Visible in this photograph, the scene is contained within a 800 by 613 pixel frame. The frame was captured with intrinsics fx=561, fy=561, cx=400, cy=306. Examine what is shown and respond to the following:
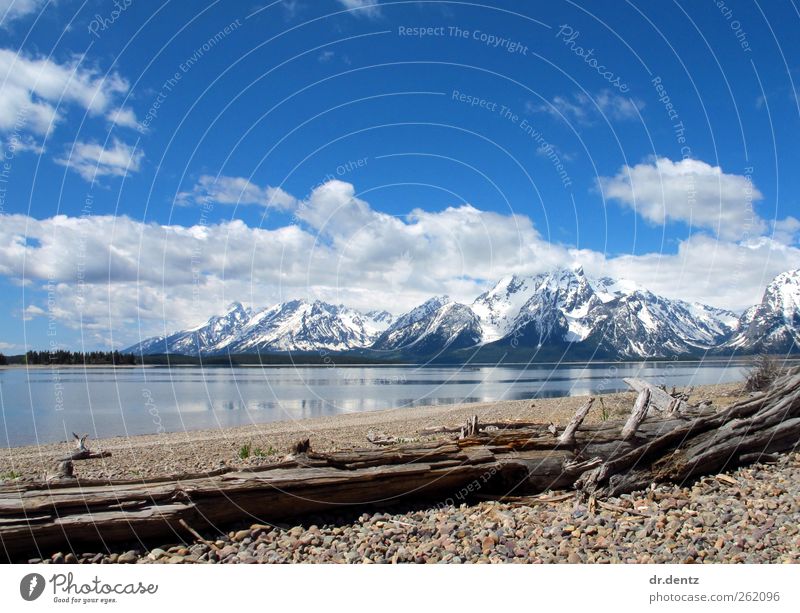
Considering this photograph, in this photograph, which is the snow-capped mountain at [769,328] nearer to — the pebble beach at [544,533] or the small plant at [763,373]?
the small plant at [763,373]

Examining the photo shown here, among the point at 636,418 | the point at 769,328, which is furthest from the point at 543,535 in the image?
the point at 769,328

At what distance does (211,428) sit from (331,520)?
30.1 m

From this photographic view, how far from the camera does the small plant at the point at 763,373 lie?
21.3 metres

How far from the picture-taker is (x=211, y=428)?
37031 mm

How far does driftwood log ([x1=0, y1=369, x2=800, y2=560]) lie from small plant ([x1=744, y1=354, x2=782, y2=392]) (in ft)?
33.1

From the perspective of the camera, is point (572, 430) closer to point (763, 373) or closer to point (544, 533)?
point (544, 533)

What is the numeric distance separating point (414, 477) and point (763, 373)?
18028 millimetres

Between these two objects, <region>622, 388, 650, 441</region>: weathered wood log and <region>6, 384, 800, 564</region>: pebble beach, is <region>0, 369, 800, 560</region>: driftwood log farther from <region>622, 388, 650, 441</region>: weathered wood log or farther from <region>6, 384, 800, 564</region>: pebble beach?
<region>6, 384, 800, 564</region>: pebble beach

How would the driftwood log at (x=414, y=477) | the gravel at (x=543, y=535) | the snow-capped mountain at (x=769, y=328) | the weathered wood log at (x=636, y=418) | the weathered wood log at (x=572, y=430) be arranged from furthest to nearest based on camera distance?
1. the snow-capped mountain at (x=769, y=328)
2. the weathered wood log at (x=636, y=418)
3. the weathered wood log at (x=572, y=430)
4. the driftwood log at (x=414, y=477)
5. the gravel at (x=543, y=535)

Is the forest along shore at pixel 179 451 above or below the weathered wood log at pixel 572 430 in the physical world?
below

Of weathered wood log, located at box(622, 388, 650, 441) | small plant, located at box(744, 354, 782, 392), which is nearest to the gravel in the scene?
weathered wood log, located at box(622, 388, 650, 441)

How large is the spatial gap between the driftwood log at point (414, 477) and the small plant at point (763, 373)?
33.1 ft

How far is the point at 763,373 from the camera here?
2170cm

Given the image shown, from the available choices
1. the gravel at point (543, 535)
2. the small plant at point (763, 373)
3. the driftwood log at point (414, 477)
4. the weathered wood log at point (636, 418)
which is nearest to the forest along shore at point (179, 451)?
the small plant at point (763, 373)
